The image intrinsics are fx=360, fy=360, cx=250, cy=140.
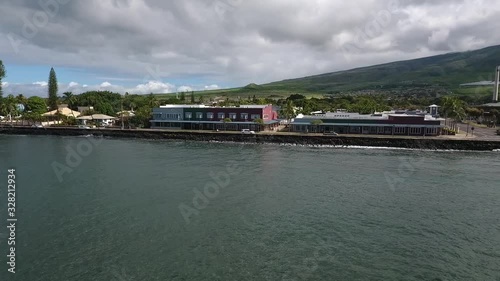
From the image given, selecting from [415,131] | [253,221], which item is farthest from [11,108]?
[415,131]

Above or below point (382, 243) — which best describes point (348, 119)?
above

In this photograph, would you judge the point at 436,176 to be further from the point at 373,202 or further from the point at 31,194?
the point at 31,194

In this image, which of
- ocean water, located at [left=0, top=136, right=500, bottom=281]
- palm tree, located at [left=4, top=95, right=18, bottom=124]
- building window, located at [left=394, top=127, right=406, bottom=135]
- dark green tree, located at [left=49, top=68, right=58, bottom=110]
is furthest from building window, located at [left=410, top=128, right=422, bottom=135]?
dark green tree, located at [left=49, top=68, right=58, bottom=110]

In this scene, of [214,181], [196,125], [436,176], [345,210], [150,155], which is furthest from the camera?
[196,125]

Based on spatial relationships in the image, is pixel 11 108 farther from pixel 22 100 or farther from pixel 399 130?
pixel 399 130

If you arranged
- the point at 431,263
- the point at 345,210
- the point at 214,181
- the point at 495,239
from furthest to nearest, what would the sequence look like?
the point at 214,181 → the point at 345,210 → the point at 495,239 → the point at 431,263

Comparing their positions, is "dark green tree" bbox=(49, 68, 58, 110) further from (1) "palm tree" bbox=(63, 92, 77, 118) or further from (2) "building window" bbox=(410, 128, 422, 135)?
(2) "building window" bbox=(410, 128, 422, 135)

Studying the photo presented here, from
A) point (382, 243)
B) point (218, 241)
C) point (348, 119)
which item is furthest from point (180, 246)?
point (348, 119)
